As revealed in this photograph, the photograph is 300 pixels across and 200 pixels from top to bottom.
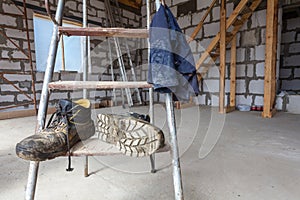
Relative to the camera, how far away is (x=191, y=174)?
48.8 inches

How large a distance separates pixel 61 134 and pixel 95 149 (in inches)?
5.0

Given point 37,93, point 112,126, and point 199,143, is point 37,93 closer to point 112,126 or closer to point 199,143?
point 199,143

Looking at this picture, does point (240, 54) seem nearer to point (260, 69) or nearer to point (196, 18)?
point (260, 69)

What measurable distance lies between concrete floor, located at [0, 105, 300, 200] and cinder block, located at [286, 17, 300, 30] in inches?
156

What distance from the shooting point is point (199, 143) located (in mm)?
1840

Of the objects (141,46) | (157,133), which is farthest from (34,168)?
(141,46)

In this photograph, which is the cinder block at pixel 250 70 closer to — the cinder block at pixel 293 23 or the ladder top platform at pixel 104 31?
the cinder block at pixel 293 23

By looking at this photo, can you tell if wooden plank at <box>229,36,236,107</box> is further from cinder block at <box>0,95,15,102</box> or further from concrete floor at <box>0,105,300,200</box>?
cinder block at <box>0,95,15,102</box>

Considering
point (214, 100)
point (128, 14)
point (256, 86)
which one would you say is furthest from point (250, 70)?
point (128, 14)

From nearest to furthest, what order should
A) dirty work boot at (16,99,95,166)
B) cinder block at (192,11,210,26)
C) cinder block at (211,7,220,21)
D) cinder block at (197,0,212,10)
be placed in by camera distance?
dirty work boot at (16,99,95,166) < cinder block at (211,7,220,21) < cinder block at (197,0,212,10) < cinder block at (192,11,210,26)

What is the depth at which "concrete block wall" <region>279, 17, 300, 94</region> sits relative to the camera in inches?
181

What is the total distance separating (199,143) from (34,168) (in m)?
1.51

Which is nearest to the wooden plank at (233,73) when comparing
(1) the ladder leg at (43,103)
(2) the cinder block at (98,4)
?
(2) the cinder block at (98,4)

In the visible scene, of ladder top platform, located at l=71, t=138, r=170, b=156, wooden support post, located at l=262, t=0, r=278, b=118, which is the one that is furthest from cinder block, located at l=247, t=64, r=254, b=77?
ladder top platform, located at l=71, t=138, r=170, b=156
